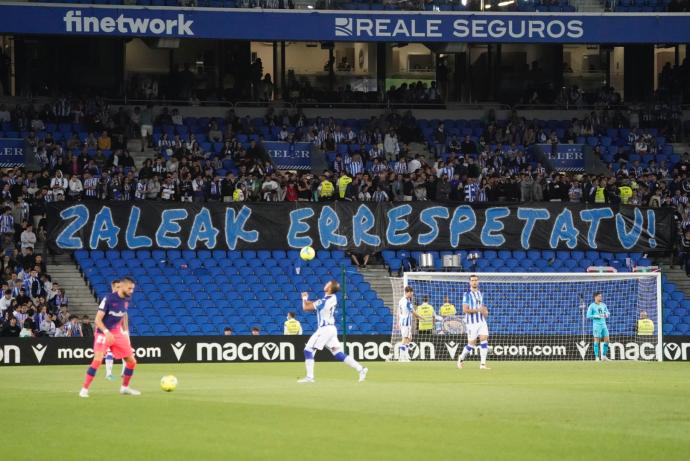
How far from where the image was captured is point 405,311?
1208 inches

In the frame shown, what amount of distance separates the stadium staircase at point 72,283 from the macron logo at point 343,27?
11511 mm

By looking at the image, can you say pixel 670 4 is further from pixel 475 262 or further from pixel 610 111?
pixel 475 262

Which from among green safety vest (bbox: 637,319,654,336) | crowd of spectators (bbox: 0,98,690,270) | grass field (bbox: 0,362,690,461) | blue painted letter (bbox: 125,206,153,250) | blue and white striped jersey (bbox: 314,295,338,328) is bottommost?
green safety vest (bbox: 637,319,654,336)

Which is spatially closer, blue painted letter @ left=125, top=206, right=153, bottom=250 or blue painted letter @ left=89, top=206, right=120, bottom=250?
blue painted letter @ left=89, top=206, right=120, bottom=250

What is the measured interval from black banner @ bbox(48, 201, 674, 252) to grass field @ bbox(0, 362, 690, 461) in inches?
501

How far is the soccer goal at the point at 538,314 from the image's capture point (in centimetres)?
3253

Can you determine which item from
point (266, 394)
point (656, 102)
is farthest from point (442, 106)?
point (266, 394)

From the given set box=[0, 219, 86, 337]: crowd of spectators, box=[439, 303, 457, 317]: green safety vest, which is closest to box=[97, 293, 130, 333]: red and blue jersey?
box=[0, 219, 86, 337]: crowd of spectators

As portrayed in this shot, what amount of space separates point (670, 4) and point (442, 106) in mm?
8834

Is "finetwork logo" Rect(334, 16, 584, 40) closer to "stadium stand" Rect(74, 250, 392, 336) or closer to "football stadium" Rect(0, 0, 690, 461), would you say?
"football stadium" Rect(0, 0, 690, 461)

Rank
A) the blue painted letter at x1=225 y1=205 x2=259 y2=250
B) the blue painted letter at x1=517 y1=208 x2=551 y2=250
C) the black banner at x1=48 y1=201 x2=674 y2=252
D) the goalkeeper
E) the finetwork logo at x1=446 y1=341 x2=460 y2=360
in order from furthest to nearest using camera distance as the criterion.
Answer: the blue painted letter at x1=517 y1=208 x2=551 y2=250 < the blue painted letter at x1=225 y1=205 x2=259 y2=250 < the black banner at x1=48 y1=201 x2=674 y2=252 < the finetwork logo at x1=446 y1=341 x2=460 y2=360 < the goalkeeper

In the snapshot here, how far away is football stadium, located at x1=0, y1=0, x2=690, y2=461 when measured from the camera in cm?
3059

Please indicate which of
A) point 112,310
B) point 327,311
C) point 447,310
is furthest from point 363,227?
point 112,310

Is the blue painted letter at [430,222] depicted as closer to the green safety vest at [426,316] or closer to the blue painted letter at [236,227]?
the blue painted letter at [236,227]
